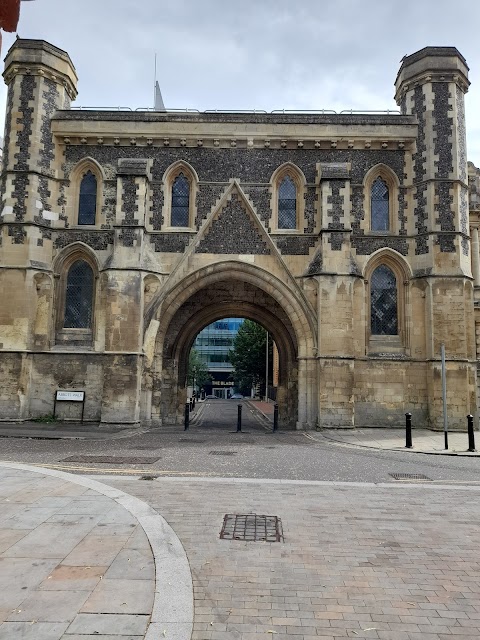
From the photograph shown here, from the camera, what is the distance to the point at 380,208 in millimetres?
19516

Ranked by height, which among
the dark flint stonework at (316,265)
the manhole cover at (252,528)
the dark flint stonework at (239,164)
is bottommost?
the manhole cover at (252,528)

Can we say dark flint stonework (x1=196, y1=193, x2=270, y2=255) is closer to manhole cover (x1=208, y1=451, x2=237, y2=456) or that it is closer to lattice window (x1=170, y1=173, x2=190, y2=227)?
lattice window (x1=170, y1=173, x2=190, y2=227)

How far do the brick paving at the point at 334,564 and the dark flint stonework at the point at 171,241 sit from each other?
12.3 metres

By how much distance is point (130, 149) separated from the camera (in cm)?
1955

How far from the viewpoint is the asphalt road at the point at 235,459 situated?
9.62m

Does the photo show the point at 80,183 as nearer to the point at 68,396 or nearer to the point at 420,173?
the point at 68,396

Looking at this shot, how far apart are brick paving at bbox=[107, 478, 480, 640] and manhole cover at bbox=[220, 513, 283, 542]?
0.12m

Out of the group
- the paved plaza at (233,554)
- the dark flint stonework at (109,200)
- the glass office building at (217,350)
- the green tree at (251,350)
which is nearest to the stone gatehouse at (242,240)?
the dark flint stonework at (109,200)

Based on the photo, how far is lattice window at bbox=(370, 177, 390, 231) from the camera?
19453mm

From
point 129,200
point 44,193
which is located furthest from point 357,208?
point 44,193

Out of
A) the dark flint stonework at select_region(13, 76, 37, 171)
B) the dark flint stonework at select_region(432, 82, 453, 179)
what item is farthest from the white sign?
the dark flint stonework at select_region(432, 82, 453, 179)

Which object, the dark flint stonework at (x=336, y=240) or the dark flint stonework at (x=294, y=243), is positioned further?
the dark flint stonework at (x=294, y=243)

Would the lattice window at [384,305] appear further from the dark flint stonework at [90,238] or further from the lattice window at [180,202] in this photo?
the dark flint stonework at [90,238]

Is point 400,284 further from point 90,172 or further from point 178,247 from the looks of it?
point 90,172
